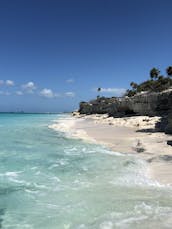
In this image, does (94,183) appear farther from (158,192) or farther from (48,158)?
(48,158)

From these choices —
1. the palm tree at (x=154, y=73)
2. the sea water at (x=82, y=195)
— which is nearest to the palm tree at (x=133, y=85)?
the palm tree at (x=154, y=73)

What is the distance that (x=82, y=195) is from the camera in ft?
26.5

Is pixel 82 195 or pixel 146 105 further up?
pixel 146 105

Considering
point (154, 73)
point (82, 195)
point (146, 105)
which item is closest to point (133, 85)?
point (154, 73)

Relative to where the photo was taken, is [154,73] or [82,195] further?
[154,73]

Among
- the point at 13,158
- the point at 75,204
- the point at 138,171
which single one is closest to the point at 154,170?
the point at 138,171

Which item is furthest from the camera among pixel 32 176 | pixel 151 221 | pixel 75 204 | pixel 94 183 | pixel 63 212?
pixel 32 176

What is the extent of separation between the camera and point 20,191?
343 inches

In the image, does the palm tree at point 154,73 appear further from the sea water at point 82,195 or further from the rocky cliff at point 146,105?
the sea water at point 82,195

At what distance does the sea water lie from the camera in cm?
623

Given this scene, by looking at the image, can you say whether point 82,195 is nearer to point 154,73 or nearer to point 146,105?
point 146,105

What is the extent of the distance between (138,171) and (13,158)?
712 centimetres

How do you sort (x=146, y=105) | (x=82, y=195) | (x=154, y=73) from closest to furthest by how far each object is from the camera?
(x=82, y=195)
(x=146, y=105)
(x=154, y=73)

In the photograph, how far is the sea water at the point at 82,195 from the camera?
20.4 feet
